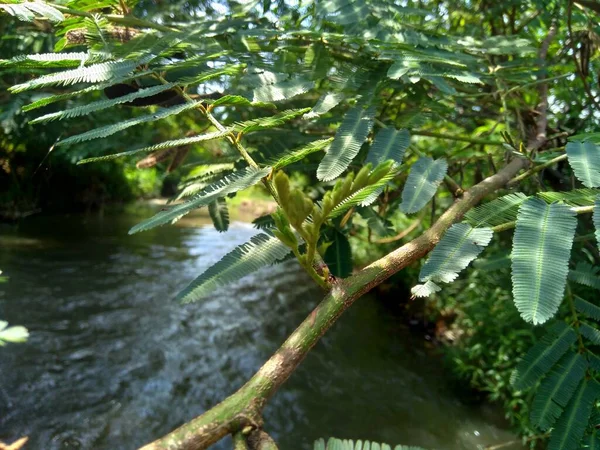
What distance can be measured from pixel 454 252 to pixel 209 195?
39 centimetres

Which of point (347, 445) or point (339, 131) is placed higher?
point (339, 131)

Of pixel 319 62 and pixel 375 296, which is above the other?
pixel 319 62

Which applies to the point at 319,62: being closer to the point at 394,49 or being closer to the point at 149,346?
the point at 394,49

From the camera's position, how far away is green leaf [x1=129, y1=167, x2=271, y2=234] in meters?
0.66

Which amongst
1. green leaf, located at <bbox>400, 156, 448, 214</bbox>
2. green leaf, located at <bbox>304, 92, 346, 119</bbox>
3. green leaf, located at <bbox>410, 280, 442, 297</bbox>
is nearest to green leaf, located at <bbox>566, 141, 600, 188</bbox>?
green leaf, located at <bbox>400, 156, 448, 214</bbox>

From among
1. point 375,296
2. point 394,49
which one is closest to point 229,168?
point 394,49

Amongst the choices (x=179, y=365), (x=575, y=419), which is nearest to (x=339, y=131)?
(x=575, y=419)

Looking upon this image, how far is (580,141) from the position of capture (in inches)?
39.6

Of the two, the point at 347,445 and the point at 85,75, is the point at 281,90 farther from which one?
the point at 347,445

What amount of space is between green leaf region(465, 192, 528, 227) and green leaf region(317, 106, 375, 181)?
25 centimetres

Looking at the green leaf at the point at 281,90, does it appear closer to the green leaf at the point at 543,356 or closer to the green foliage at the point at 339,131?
the green foliage at the point at 339,131

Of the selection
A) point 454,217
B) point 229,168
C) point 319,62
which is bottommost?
point 229,168

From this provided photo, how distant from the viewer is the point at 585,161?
882 mm

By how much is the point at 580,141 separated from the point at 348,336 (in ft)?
10.7
